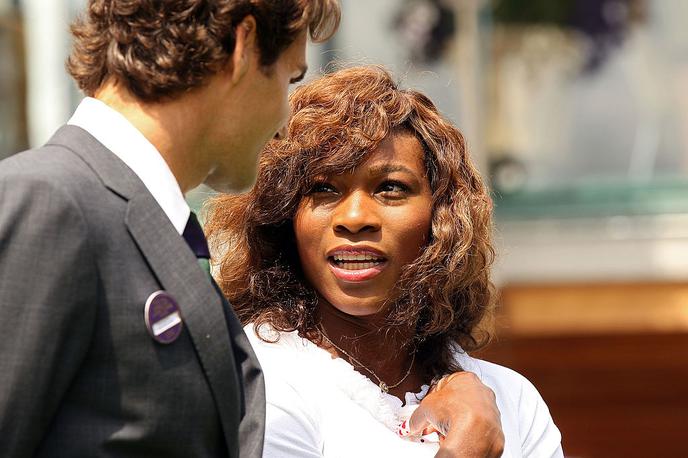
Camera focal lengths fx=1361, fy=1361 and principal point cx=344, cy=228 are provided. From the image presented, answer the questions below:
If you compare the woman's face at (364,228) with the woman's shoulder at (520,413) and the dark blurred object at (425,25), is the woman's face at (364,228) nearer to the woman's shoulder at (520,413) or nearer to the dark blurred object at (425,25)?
the woman's shoulder at (520,413)

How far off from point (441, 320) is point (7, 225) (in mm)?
1124

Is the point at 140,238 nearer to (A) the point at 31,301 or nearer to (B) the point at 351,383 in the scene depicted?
(A) the point at 31,301

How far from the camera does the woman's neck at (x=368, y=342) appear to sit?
2.56m

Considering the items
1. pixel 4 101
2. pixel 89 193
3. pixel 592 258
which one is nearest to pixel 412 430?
pixel 89 193

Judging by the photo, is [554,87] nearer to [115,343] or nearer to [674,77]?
[674,77]

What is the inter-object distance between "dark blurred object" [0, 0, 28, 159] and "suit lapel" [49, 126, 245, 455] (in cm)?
520

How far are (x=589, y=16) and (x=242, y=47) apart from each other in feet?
16.1

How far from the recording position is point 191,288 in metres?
1.85

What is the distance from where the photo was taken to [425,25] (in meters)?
6.54

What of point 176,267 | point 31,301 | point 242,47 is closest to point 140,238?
point 176,267

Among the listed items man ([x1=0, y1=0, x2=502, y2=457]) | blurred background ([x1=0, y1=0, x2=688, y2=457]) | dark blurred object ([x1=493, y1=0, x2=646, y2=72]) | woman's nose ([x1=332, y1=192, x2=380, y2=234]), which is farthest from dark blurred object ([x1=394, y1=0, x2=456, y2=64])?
man ([x1=0, y1=0, x2=502, y2=457])

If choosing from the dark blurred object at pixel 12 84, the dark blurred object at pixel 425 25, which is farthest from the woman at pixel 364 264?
the dark blurred object at pixel 12 84

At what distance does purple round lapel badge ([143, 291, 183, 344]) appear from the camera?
178 cm

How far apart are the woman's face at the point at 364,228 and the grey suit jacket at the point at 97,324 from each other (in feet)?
1.94
